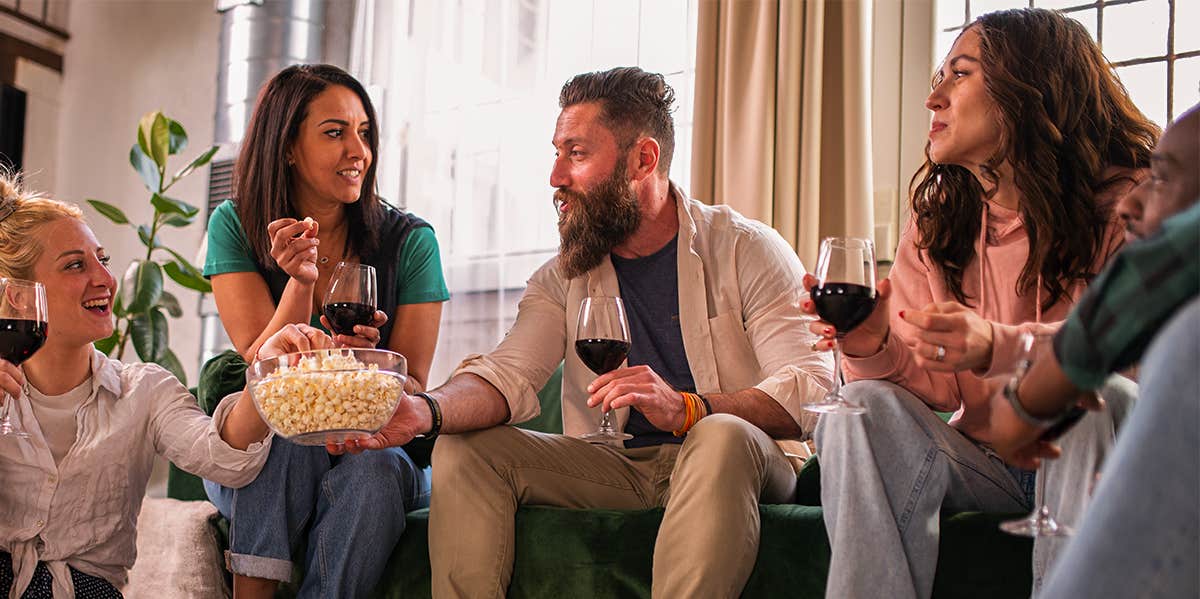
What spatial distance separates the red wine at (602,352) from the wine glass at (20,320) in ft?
3.08

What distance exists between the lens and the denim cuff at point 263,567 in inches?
88.1

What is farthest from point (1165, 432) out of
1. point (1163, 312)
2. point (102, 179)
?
point (102, 179)

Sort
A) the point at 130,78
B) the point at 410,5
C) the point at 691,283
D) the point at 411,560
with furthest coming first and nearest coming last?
the point at 130,78, the point at 410,5, the point at 691,283, the point at 411,560

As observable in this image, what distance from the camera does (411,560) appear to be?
2.30 meters

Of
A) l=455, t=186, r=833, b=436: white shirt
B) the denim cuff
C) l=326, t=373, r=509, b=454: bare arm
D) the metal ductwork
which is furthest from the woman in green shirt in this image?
the metal ductwork

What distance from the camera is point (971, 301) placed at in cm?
208

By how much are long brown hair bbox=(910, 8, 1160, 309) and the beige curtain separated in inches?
42.8

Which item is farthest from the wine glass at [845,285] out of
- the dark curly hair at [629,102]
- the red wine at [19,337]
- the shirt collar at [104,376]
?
the shirt collar at [104,376]

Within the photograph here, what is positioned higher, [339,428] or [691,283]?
[691,283]

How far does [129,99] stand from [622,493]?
3716mm

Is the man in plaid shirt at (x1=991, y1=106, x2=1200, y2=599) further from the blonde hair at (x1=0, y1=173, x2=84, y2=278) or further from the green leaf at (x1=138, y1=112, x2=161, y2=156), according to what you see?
the green leaf at (x1=138, y1=112, x2=161, y2=156)

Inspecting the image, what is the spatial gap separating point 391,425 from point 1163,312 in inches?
58.7

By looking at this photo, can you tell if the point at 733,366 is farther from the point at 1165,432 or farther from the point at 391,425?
the point at 1165,432

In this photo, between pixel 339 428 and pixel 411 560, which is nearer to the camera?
pixel 339 428
